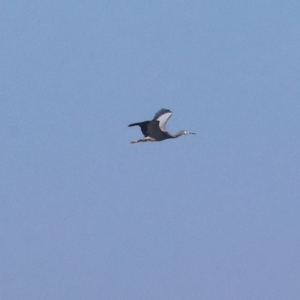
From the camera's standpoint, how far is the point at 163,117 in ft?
278

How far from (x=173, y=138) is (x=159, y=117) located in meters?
2.45

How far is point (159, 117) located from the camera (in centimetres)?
8444

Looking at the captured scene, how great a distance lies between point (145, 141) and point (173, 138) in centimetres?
216

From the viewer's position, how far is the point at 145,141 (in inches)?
3346

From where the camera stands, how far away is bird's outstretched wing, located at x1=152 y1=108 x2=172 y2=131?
84438 mm

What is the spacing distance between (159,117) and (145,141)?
165cm

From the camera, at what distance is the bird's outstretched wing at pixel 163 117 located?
84.4m

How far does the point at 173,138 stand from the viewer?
86438mm
